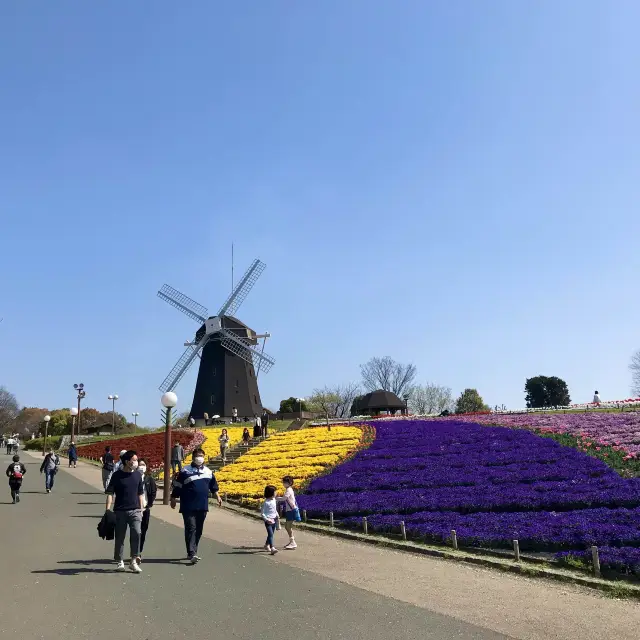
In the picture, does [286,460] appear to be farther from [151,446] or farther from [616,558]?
[151,446]

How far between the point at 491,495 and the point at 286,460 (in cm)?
1341

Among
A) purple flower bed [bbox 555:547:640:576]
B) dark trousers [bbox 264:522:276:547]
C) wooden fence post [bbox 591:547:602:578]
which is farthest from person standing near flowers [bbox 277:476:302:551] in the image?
wooden fence post [bbox 591:547:602:578]

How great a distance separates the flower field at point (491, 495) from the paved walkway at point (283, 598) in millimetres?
1975

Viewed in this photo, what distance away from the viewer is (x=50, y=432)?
89.4m

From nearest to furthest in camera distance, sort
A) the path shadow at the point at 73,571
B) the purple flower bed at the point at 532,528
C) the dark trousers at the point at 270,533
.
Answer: the path shadow at the point at 73,571
the purple flower bed at the point at 532,528
the dark trousers at the point at 270,533

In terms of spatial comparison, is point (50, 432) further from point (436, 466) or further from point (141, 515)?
point (141, 515)

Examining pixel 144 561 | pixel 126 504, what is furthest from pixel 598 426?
pixel 126 504

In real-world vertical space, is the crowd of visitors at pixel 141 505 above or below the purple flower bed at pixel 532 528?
above

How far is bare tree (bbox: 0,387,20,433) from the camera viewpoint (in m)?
106

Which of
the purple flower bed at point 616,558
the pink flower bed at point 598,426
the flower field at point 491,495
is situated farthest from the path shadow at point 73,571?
the pink flower bed at point 598,426

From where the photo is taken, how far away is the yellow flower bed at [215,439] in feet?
119

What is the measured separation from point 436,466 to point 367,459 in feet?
14.6

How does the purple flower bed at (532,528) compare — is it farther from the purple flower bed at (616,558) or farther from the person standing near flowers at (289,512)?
the person standing near flowers at (289,512)

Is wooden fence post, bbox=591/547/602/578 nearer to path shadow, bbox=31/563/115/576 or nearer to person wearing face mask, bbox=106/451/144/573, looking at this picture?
person wearing face mask, bbox=106/451/144/573
